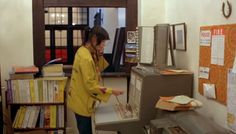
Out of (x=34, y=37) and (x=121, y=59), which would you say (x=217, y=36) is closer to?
(x=121, y=59)

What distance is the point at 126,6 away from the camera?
12.7ft

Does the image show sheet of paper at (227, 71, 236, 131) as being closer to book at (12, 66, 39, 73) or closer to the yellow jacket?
the yellow jacket

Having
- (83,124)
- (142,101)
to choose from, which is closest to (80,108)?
(83,124)

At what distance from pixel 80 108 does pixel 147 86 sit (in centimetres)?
68

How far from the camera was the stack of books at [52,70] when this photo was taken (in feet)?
11.9

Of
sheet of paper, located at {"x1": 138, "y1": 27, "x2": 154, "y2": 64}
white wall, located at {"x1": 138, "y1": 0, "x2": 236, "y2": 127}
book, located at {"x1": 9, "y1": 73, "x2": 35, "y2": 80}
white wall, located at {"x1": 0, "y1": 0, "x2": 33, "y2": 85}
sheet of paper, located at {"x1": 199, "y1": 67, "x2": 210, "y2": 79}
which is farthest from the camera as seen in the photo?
white wall, located at {"x1": 0, "y1": 0, "x2": 33, "y2": 85}

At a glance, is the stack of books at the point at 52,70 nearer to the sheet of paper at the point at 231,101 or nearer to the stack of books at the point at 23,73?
the stack of books at the point at 23,73

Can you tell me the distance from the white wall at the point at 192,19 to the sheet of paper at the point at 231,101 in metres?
0.17

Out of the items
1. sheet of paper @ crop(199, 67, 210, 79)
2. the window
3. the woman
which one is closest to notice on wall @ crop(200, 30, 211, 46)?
sheet of paper @ crop(199, 67, 210, 79)

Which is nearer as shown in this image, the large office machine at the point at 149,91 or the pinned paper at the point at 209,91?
the pinned paper at the point at 209,91

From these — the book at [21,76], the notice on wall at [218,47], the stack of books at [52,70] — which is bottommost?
the book at [21,76]

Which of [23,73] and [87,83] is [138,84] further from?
[23,73]

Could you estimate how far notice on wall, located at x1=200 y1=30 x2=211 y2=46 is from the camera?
7.80 ft

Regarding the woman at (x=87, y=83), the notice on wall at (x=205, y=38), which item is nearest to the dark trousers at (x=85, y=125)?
the woman at (x=87, y=83)
